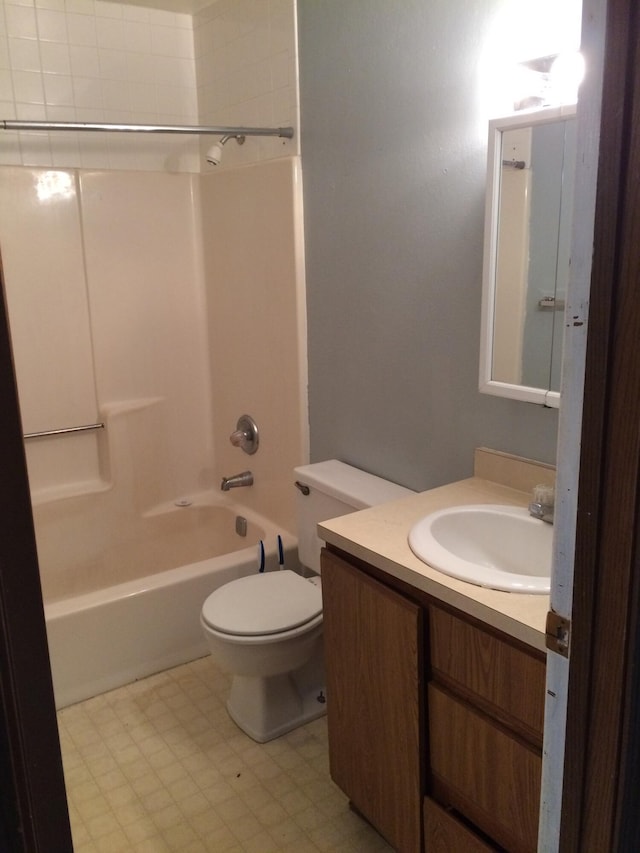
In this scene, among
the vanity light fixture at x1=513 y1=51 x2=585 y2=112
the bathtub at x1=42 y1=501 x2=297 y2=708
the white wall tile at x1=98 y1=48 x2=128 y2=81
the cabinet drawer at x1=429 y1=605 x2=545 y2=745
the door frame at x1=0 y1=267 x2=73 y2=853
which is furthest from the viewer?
the white wall tile at x1=98 y1=48 x2=128 y2=81

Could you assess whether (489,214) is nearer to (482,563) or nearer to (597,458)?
(482,563)

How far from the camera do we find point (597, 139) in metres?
0.75

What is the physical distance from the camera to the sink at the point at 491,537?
160 centimetres

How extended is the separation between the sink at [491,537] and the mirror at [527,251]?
284 millimetres

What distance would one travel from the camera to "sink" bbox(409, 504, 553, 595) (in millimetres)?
1602

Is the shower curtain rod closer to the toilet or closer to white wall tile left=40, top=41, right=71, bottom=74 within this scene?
white wall tile left=40, top=41, right=71, bottom=74

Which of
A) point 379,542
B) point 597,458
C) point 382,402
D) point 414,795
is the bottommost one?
point 414,795

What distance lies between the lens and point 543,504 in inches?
63.7

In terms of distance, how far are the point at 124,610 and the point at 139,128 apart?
1.58 metres

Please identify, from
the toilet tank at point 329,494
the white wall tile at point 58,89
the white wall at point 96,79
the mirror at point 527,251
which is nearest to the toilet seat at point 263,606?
the toilet tank at point 329,494

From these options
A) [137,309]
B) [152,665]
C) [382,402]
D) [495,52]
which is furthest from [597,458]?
[137,309]

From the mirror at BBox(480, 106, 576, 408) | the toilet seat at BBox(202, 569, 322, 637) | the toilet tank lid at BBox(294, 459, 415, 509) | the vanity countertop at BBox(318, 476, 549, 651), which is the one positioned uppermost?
the mirror at BBox(480, 106, 576, 408)

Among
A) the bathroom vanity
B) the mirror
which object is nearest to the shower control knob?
the bathroom vanity

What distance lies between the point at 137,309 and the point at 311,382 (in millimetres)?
881
